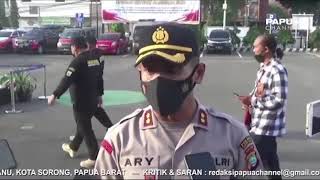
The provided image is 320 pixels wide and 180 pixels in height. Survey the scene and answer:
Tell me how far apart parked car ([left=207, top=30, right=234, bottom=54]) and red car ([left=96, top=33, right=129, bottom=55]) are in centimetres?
555

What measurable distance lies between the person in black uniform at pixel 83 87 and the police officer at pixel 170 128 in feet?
16.1

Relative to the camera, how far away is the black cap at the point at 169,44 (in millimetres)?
2176

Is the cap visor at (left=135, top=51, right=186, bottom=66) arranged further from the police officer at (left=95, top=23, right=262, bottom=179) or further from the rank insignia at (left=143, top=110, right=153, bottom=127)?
the rank insignia at (left=143, top=110, right=153, bottom=127)

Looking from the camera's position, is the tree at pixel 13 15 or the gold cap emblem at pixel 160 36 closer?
the gold cap emblem at pixel 160 36

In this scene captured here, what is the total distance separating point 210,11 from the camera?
214 ft

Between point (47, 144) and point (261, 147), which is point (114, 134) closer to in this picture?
point (261, 147)

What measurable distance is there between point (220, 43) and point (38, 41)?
11.2 metres

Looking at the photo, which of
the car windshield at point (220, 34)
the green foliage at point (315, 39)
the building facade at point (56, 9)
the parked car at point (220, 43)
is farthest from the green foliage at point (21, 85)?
the building facade at point (56, 9)

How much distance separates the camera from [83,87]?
7.28 m

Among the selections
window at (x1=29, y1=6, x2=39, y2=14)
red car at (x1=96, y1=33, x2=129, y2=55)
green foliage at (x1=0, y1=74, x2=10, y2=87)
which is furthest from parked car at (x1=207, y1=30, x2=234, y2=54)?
window at (x1=29, y1=6, x2=39, y2=14)

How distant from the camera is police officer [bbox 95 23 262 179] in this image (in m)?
2.19

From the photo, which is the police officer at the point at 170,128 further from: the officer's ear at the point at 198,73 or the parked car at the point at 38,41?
the parked car at the point at 38,41

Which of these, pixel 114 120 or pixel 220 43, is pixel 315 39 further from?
pixel 114 120

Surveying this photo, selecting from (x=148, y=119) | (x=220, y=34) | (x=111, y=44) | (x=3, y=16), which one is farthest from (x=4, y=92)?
(x=3, y=16)
